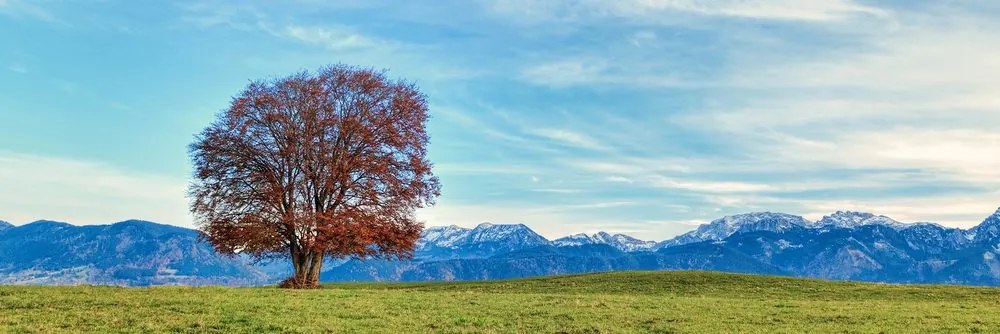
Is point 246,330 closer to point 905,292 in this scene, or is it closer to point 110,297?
point 110,297

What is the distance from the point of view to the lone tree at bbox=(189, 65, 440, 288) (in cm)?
4778

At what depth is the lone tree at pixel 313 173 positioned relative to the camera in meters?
47.8

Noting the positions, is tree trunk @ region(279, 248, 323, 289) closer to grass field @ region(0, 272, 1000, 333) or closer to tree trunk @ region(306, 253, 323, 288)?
tree trunk @ region(306, 253, 323, 288)

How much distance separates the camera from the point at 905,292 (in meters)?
53.0

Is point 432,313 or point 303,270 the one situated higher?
point 303,270

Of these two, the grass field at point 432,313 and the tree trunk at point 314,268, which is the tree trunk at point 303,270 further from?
the grass field at point 432,313

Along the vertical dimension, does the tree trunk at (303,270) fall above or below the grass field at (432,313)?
above

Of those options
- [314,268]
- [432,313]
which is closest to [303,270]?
[314,268]

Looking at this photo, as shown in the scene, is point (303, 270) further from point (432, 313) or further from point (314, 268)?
point (432, 313)

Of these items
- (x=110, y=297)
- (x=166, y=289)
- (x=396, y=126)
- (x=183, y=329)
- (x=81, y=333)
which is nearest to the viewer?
(x=81, y=333)

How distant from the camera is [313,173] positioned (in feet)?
162

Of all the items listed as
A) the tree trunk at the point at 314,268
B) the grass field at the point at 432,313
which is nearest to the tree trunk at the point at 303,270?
the tree trunk at the point at 314,268

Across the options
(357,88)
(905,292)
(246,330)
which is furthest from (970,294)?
(246,330)

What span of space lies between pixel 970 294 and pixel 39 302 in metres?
57.2
